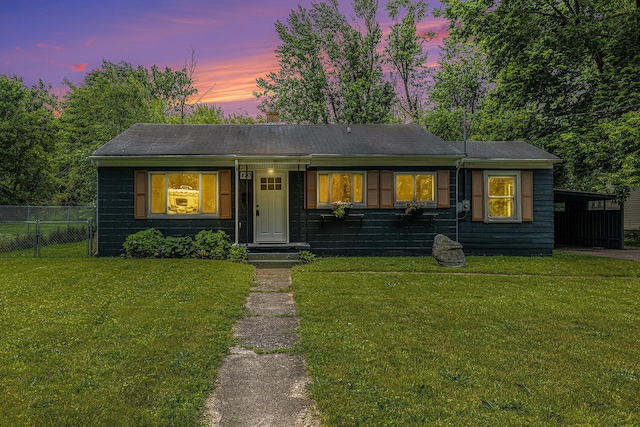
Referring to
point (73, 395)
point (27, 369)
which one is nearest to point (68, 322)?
point (27, 369)

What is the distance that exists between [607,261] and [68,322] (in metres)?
12.2

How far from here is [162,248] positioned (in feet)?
31.5

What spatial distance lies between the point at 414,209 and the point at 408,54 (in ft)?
52.6

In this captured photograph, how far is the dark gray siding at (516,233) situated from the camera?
36.3 ft

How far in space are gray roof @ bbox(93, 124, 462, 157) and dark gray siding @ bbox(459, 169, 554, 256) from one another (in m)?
1.98

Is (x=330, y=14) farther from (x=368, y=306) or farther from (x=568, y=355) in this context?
(x=568, y=355)

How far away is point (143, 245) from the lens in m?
9.59

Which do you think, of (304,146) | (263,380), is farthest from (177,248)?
(263,380)

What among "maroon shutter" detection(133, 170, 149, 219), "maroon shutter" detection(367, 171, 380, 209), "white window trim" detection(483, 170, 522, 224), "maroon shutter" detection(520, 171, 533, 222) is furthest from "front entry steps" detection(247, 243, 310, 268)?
"maroon shutter" detection(520, 171, 533, 222)

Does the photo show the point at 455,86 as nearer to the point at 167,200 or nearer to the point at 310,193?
the point at 310,193

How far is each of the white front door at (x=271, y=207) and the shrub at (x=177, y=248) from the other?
182 cm

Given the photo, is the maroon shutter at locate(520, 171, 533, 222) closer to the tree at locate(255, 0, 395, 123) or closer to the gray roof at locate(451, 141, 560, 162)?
the gray roof at locate(451, 141, 560, 162)

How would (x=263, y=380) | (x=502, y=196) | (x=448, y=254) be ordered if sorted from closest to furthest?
(x=263, y=380)
(x=448, y=254)
(x=502, y=196)

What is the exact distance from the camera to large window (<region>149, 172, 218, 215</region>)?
1022 cm
